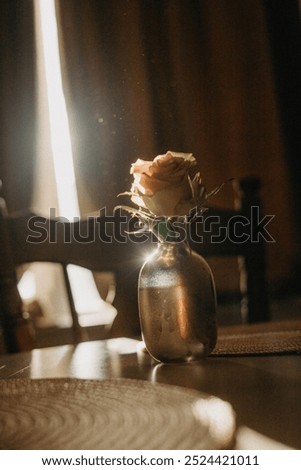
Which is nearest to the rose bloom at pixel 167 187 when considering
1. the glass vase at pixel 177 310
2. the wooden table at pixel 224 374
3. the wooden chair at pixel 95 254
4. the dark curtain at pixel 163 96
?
the glass vase at pixel 177 310

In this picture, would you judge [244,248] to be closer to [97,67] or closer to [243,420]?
[243,420]

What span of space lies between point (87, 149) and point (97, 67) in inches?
16.7

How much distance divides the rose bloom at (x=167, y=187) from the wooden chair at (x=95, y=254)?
418 mm

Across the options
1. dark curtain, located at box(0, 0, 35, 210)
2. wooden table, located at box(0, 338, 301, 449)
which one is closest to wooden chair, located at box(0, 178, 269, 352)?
wooden table, located at box(0, 338, 301, 449)

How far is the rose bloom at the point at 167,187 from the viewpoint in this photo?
82 centimetres

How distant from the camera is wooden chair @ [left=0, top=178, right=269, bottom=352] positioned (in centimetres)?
120

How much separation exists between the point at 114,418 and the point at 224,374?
22 cm

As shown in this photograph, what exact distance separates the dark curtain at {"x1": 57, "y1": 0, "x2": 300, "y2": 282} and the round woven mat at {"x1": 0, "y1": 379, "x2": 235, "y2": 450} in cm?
289

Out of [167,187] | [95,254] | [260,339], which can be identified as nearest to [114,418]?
[167,187]

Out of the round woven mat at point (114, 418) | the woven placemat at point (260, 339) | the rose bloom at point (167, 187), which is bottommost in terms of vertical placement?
the woven placemat at point (260, 339)

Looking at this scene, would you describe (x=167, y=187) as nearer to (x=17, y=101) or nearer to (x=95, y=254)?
(x=95, y=254)

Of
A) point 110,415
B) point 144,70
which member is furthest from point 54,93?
point 110,415

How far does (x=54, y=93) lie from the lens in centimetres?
357

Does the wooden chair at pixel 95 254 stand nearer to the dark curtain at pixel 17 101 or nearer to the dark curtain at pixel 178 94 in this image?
the dark curtain at pixel 178 94
